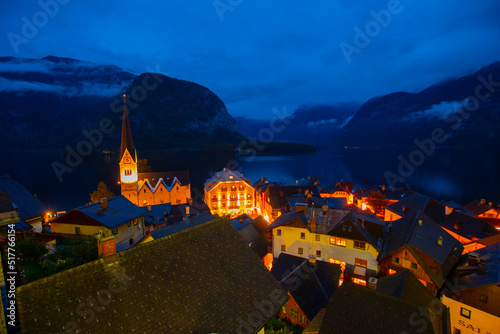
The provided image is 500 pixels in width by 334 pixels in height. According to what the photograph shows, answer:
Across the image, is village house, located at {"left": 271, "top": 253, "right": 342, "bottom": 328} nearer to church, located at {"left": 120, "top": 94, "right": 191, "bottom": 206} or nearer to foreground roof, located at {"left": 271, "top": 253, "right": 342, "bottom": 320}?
foreground roof, located at {"left": 271, "top": 253, "right": 342, "bottom": 320}

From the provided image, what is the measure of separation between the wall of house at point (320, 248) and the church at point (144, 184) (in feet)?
126

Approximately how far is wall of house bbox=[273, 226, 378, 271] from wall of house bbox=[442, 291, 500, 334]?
7005 mm

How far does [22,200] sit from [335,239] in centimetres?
2962

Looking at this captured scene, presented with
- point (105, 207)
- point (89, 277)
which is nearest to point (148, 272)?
point (89, 277)

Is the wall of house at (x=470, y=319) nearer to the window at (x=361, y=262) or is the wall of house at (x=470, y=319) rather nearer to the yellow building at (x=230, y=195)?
the window at (x=361, y=262)

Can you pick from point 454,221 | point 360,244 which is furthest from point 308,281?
point 454,221

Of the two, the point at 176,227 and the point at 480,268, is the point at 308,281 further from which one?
the point at 480,268

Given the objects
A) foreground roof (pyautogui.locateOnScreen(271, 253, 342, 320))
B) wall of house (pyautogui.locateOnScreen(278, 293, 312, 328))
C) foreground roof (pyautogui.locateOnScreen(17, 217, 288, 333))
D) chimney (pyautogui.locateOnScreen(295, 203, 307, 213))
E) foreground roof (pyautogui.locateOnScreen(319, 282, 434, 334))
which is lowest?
wall of house (pyautogui.locateOnScreen(278, 293, 312, 328))

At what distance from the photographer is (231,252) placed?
41.5 feet

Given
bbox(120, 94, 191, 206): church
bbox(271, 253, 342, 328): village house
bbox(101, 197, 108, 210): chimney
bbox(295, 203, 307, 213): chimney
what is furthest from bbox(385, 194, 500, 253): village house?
bbox(120, 94, 191, 206): church

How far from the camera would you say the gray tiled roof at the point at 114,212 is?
20.2m

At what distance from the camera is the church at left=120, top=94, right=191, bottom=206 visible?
198 ft

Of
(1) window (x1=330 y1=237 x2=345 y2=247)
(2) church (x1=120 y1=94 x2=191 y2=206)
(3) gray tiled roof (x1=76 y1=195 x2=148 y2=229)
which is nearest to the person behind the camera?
(3) gray tiled roof (x1=76 y1=195 x2=148 y2=229)

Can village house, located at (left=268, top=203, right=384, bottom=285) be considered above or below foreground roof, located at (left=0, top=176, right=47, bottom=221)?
below
